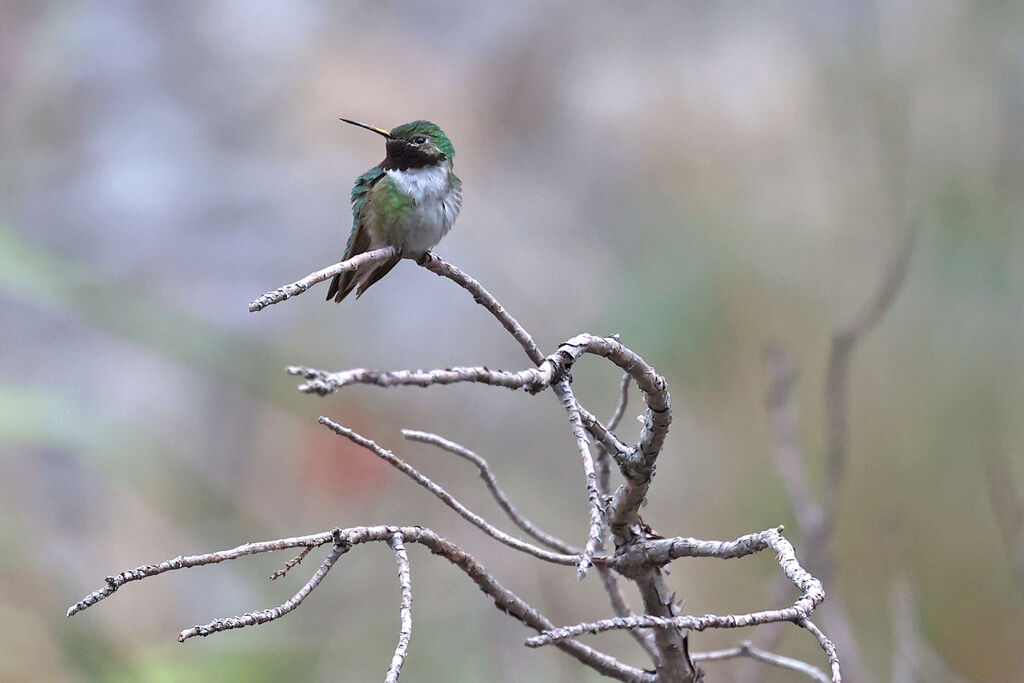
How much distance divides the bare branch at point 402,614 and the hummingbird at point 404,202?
82 centimetres

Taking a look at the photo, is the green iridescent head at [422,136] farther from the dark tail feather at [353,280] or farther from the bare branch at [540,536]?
the bare branch at [540,536]

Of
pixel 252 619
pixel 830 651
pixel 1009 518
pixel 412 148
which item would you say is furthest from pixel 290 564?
pixel 1009 518

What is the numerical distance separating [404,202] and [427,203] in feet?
0.15

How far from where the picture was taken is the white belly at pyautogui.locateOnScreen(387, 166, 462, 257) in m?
1.87

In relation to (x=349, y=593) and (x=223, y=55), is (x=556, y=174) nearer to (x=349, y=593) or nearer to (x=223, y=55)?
(x=223, y=55)

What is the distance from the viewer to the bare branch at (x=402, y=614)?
875mm

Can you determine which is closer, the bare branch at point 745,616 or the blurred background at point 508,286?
the bare branch at point 745,616

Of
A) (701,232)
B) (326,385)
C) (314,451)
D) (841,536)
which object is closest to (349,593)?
(314,451)

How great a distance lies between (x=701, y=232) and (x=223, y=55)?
3064mm

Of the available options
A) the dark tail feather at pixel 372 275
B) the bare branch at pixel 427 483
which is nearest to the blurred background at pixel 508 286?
the dark tail feather at pixel 372 275

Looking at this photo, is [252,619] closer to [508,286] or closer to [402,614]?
[402,614]

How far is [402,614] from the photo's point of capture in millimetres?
925

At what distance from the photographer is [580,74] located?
20.2 ft

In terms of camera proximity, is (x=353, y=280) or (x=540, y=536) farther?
(x=353, y=280)
